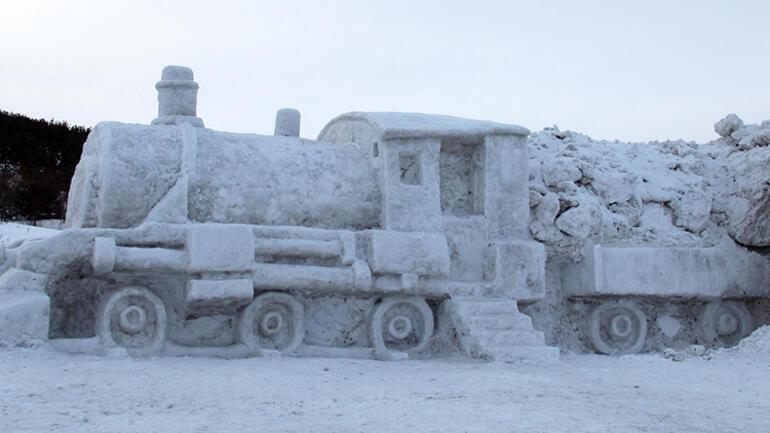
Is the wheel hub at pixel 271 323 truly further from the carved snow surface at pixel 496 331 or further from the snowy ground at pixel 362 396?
the carved snow surface at pixel 496 331

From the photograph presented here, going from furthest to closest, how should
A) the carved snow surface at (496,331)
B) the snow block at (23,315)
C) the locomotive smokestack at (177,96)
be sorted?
the locomotive smokestack at (177,96) → the carved snow surface at (496,331) → the snow block at (23,315)

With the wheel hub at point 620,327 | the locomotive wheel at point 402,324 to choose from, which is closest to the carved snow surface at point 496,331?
the locomotive wheel at point 402,324

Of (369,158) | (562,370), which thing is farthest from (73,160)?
(562,370)

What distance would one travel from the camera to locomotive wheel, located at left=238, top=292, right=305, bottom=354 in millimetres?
8203

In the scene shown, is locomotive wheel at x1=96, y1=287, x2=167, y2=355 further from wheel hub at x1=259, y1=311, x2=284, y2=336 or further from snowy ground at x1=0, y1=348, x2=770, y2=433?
wheel hub at x1=259, y1=311, x2=284, y2=336

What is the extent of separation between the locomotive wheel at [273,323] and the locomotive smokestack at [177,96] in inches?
79.1

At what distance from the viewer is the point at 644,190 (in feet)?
34.3

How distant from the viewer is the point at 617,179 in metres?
10.3

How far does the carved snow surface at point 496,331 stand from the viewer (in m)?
8.15

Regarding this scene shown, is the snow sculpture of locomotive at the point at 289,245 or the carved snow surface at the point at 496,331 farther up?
the snow sculpture of locomotive at the point at 289,245

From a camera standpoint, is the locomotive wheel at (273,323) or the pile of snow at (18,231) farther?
the pile of snow at (18,231)

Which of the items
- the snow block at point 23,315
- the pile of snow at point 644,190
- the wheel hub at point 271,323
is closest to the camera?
the snow block at point 23,315

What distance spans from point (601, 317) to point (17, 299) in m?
5.48

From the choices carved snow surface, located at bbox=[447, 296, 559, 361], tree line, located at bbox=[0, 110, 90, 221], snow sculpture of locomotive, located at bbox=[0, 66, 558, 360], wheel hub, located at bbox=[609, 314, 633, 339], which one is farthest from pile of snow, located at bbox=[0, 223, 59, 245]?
wheel hub, located at bbox=[609, 314, 633, 339]
